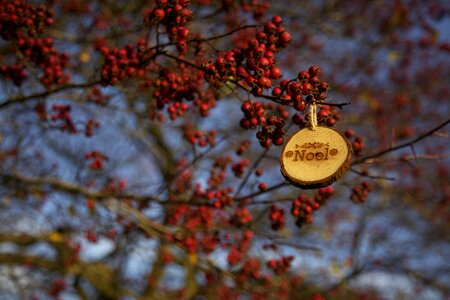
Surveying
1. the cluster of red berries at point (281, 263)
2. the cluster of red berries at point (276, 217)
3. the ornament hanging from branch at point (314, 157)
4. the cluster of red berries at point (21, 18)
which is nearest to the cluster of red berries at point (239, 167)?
the cluster of red berries at point (276, 217)

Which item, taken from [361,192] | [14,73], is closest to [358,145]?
[361,192]

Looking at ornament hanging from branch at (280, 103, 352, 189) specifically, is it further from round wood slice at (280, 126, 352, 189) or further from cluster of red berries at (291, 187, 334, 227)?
cluster of red berries at (291, 187, 334, 227)

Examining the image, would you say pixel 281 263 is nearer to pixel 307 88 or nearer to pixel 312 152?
pixel 312 152

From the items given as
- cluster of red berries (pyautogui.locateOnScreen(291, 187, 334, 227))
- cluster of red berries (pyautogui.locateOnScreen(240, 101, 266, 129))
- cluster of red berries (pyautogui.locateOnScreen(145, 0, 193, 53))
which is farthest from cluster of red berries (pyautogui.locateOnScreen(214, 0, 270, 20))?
cluster of red berries (pyautogui.locateOnScreen(291, 187, 334, 227))

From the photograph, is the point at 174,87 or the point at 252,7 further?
the point at 252,7

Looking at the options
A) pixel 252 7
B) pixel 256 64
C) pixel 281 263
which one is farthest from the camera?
pixel 252 7

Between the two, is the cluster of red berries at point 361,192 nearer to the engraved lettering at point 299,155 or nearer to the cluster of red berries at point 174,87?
the engraved lettering at point 299,155

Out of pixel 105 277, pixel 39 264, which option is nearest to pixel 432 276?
pixel 105 277
